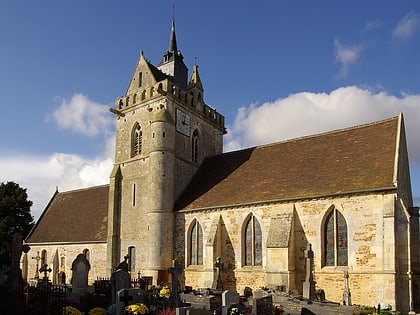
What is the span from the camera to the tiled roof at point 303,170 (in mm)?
22234

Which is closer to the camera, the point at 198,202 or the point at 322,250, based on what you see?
the point at 322,250

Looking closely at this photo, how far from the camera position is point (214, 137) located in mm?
34438

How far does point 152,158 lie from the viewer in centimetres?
A: 2897

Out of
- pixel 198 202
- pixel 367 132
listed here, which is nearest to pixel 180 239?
pixel 198 202

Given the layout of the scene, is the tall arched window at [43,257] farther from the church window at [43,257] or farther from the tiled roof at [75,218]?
the tiled roof at [75,218]

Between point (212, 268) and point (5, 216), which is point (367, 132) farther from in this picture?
point (5, 216)

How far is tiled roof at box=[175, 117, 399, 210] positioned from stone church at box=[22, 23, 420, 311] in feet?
0.30

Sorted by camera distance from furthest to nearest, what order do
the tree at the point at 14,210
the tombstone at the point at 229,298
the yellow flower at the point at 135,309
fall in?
the tree at the point at 14,210, the tombstone at the point at 229,298, the yellow flower at the point at 135,309

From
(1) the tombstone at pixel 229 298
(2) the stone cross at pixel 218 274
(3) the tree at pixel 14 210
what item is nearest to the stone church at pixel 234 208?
(2) the stone cross at pixel 218 274

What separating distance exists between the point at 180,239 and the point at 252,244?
207 inches

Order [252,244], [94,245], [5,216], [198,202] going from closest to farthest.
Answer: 1. [252,244]
2. [198,202]
3. [94,245]
4. [5,216]

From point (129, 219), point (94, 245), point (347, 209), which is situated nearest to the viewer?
point (347, 209)

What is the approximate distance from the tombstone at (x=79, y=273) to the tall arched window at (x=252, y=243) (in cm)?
862

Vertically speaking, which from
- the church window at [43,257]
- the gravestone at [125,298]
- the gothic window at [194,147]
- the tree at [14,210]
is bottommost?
the church window at [43,257]
